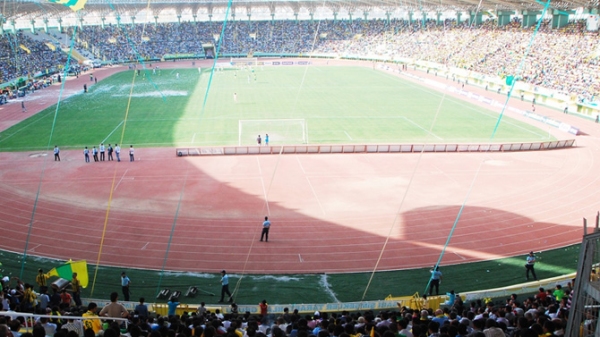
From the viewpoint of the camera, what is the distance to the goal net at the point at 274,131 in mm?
38938

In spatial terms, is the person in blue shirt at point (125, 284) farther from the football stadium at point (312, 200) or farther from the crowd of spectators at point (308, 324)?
the crowd of spectators at point (308, 324)

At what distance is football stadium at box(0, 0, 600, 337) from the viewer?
1191 centimetres

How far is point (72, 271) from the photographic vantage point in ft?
55.1

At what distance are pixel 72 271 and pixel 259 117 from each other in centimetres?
3189

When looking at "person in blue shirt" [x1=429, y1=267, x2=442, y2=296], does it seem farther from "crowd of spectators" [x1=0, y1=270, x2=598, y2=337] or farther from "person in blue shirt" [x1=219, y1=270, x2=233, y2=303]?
"person in blue shirt" [x1=219, y1=270, x2=233, y2=303]

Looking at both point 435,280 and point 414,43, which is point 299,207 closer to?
point 435,280

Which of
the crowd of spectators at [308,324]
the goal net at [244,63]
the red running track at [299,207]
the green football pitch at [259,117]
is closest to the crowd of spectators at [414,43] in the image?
the green football pitch at [259,117]

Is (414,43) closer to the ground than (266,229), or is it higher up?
higher up

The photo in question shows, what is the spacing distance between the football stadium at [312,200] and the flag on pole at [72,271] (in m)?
0.05

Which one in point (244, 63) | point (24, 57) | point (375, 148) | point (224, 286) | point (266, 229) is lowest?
point (375, 148)

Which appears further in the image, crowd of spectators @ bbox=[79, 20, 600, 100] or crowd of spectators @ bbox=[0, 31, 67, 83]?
crowd of spectators @ bbox=[0, 31, 67, 83]

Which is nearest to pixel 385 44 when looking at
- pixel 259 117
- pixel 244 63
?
pixel 244 63

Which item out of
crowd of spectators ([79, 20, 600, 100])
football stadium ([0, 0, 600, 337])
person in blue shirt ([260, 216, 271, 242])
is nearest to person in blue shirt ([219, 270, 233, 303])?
football stadium ([0, 0, 600, 337])

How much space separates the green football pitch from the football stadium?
0.38 meters
